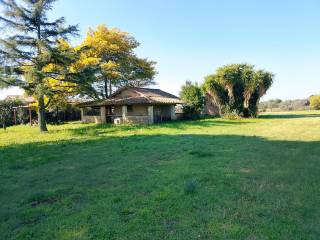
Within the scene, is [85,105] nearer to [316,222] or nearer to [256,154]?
[256,154]

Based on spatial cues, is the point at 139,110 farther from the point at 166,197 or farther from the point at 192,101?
the point at 166,197

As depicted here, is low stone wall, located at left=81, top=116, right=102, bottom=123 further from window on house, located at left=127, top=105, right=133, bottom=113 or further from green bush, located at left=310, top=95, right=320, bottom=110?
green bush, located at left=310, top=95, right=320, bottom=110

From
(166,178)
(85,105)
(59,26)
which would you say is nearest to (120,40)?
(85,105)

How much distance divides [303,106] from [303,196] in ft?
204

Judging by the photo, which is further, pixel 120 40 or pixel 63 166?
pixel 120 40

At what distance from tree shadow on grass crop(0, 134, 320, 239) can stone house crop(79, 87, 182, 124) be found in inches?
729

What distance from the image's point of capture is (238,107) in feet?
104

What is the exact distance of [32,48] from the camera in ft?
72.1

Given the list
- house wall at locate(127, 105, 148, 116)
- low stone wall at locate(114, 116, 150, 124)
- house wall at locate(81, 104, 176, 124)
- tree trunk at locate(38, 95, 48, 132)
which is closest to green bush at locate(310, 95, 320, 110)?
house wall at locate(81, 104, 176, 124)

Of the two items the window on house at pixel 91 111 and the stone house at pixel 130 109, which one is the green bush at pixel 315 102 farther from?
the window on house at pixel 91 111

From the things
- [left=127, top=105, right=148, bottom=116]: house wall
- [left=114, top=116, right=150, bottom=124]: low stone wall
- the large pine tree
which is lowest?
[left=114, top=116, right=150, bottom=124]: low stone wall

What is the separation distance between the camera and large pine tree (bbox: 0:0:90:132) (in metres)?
20.4

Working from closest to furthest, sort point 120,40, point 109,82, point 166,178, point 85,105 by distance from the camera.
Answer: point 166,178
point 85,105
point 120,40
point 109,82

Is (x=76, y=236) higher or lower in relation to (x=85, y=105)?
lower
